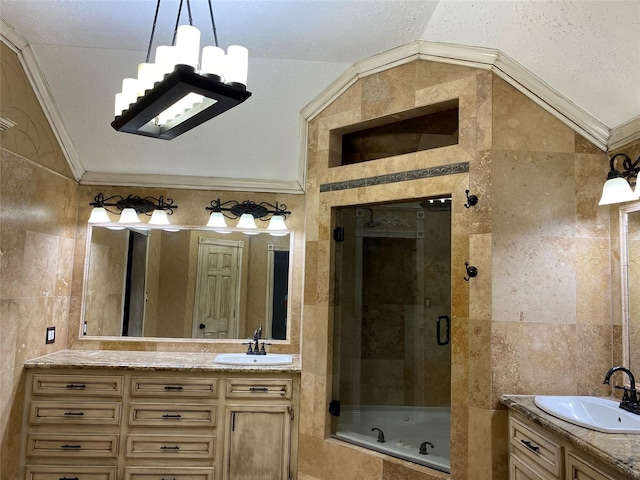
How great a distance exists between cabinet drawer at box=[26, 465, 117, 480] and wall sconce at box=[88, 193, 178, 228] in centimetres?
183

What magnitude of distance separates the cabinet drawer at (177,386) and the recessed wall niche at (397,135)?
1.78 m

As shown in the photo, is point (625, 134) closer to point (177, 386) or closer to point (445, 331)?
point (445, 331)

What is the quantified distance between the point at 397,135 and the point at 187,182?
5.89 ft

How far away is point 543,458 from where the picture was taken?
1999mm

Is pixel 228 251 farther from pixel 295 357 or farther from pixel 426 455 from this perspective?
pixel 426 455

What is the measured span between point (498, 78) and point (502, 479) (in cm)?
218

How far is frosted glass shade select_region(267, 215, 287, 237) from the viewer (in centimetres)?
374

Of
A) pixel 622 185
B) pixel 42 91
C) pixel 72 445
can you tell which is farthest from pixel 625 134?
pixel 72 445

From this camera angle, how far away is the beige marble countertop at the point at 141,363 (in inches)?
121

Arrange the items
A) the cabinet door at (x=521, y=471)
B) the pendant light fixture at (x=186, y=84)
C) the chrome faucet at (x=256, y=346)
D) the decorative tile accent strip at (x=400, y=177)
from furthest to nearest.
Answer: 1. the chrome faucet at (x=256, y=346)
2. the decorative tile accent strip at (x=400, y=177)
3. the cabinet door at (x=521, y=471)
4. the pendant light fixture at (x=186, y=84)

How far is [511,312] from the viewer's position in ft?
7.95

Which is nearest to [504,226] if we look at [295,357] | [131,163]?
[295,357]

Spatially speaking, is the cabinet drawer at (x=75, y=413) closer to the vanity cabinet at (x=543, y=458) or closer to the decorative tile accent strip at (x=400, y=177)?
the decorative tile accent strip at (x=400, y=177)

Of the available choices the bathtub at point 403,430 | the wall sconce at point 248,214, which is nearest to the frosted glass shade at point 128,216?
the wall sconce at point 248,214
